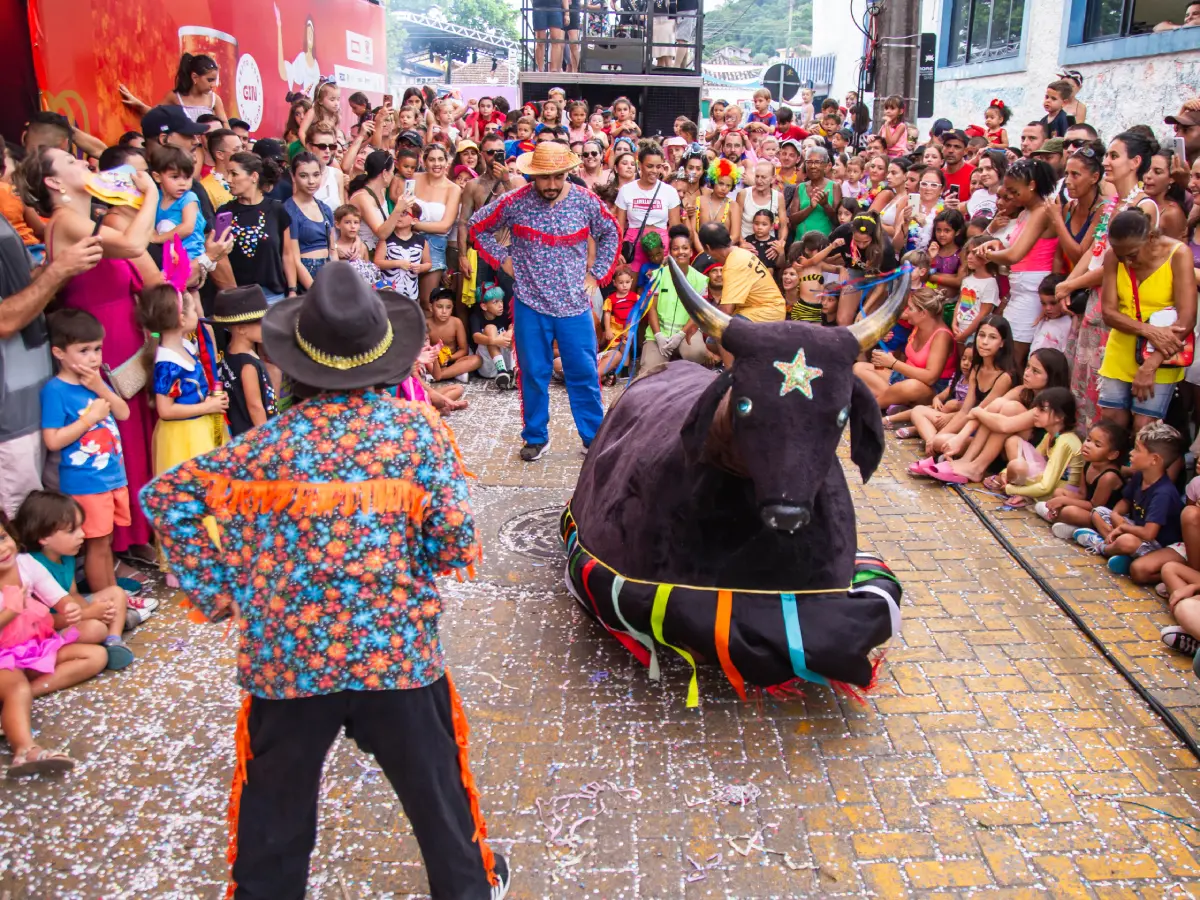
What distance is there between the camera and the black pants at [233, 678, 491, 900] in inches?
103

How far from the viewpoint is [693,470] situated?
159 inches

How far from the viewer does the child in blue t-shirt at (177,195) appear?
5863 millimetres

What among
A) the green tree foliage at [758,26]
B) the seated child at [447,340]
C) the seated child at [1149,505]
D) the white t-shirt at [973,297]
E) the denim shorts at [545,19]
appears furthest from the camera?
the green tree foliage at [758,26]

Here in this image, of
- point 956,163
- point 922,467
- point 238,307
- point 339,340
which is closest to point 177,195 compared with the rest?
point 238,307

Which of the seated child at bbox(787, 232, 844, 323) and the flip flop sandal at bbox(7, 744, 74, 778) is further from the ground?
the seated child at bbox(787, 232, 844, 323)

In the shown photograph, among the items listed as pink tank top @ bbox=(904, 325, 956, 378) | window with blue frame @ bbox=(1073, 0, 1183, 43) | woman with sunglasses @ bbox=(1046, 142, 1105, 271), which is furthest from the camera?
window with blue frame @ bbox=(1073, 0, 1183, 43)

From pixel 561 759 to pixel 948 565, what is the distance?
109 inches

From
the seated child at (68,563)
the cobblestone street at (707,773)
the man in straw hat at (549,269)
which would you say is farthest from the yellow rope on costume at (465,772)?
the man in straw hat at (549,269)

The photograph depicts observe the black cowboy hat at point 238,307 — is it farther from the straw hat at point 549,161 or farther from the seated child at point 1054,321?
the seated child at point 1054,321

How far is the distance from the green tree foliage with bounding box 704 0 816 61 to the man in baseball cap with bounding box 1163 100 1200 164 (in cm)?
5997

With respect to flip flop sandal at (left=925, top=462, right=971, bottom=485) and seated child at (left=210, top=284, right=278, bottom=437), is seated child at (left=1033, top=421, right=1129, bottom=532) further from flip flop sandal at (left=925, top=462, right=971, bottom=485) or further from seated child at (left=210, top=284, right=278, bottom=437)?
seated child at (left=210, top=284, right=278, bottom=437)

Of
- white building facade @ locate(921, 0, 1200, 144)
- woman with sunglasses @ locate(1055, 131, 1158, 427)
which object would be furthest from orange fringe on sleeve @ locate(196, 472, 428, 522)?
white building facade @ locate(921, 0, 1200, 144)

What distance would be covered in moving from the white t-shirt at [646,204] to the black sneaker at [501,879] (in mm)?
7352

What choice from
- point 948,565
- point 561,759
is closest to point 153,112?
point 561,759
